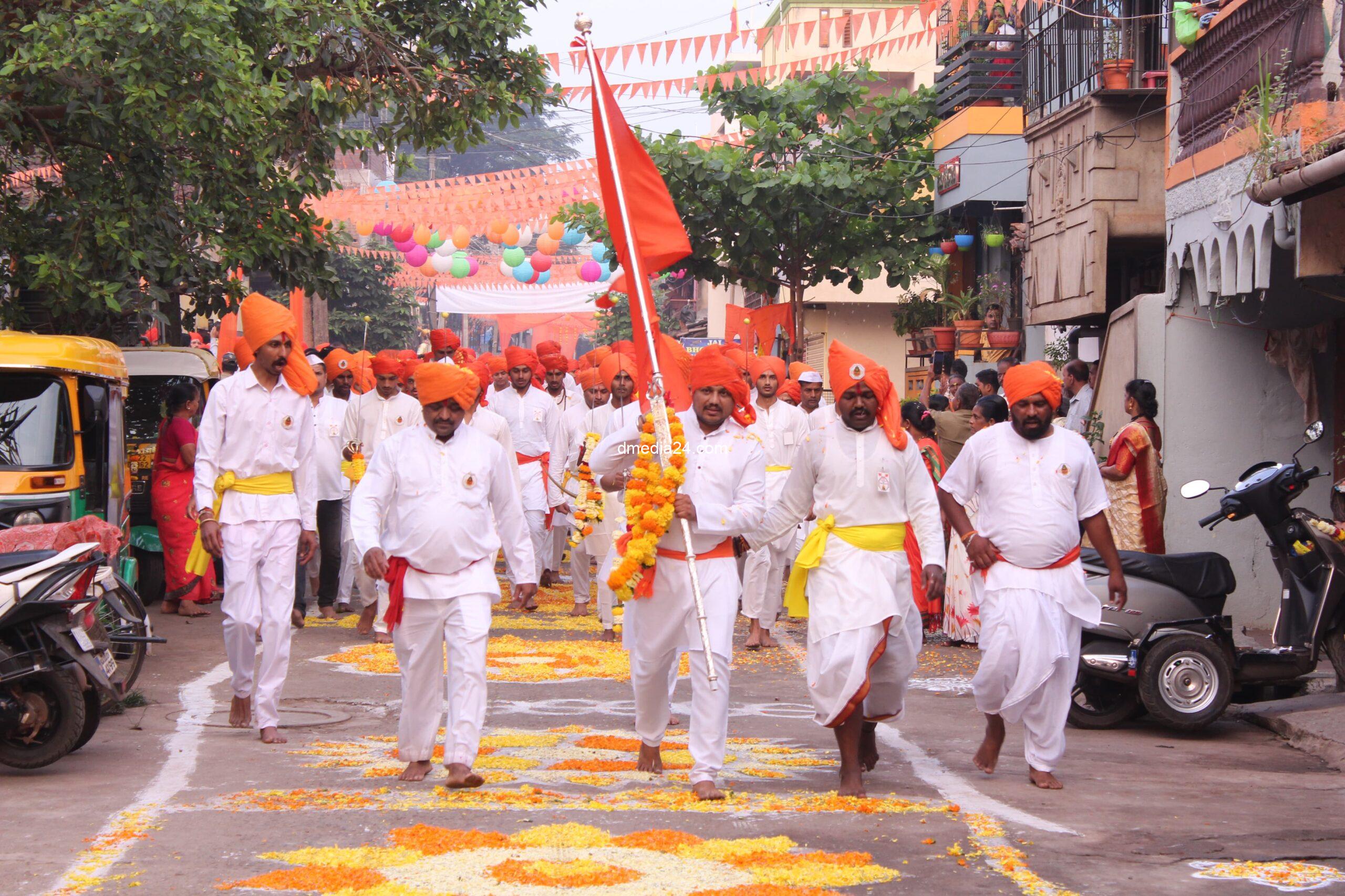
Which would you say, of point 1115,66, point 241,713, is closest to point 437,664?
point 241,713

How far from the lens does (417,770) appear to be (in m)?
7.03

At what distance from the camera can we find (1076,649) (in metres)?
7.46

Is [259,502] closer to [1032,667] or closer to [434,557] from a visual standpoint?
[434,557]

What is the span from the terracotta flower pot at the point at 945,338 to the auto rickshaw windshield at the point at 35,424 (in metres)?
15.4

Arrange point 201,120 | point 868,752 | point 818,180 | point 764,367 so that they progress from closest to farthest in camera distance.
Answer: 1. point 868,752
2. point 201,120
3. point 764,367
4. point 818,180

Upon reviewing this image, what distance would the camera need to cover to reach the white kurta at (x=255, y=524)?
805cm

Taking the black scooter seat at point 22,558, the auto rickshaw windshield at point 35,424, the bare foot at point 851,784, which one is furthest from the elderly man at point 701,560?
the auto rickshaw windshield at point 35,424

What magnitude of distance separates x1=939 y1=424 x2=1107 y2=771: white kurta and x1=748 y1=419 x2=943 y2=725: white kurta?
1.41ft

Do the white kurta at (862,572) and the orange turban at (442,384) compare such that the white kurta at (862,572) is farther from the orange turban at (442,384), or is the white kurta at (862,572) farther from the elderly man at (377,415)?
the elderly man at (377,415)

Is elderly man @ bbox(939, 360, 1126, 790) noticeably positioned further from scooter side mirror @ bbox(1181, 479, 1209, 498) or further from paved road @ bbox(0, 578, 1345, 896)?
scooter side mirror @ bbox(1181, 479, 1209, 498)

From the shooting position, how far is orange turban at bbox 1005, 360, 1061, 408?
7.57 meters

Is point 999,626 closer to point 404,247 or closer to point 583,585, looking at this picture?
point 583,585

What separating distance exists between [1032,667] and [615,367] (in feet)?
19.1

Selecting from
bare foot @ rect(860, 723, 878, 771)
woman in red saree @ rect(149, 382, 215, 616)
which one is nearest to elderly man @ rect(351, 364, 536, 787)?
bare foot @ rect(860, 723, 878, 771)
